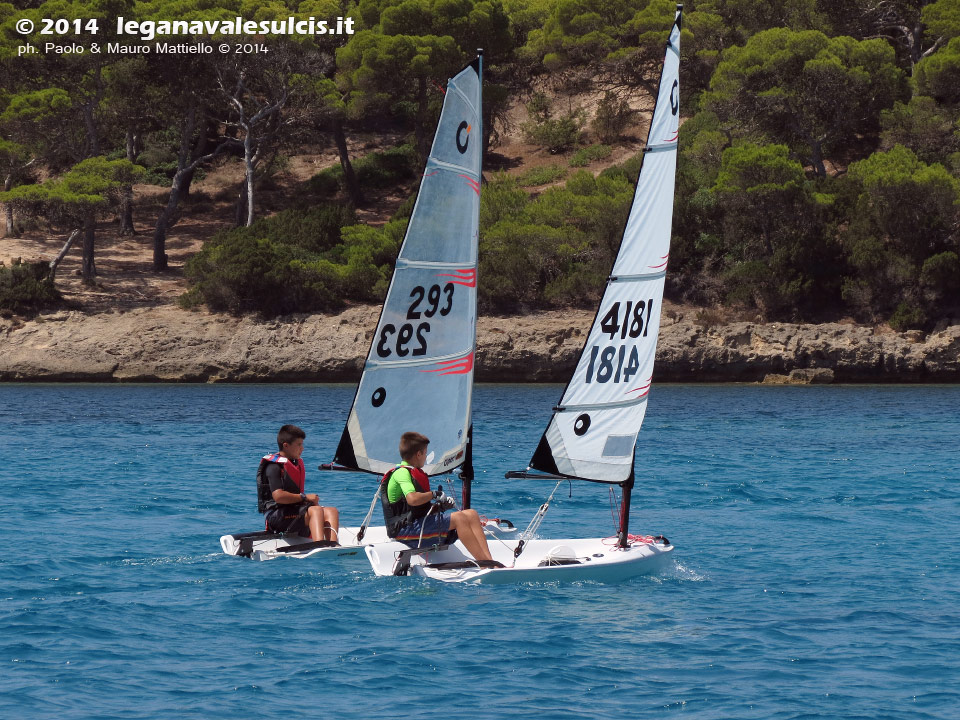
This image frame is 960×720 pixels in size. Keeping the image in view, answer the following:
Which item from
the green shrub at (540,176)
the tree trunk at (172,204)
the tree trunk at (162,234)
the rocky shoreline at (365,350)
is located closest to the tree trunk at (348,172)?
the tree trunk at (172,204)

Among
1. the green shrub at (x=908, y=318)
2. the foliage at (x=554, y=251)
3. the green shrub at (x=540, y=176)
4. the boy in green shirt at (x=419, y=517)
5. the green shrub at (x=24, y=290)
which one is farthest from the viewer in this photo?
the green shrub at (x=540, y=176)

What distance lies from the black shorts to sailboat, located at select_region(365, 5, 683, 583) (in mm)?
1192

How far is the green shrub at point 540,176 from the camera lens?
56.4 metres

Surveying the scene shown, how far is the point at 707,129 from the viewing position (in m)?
53.1

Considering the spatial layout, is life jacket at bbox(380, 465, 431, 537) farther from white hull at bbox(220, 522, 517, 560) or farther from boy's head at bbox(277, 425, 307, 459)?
boy's head at bbox(277, 425, 307, 459)

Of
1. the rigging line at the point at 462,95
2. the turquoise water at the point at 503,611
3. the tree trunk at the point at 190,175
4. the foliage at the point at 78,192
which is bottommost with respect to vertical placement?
the turquoise water at the point at 503,611

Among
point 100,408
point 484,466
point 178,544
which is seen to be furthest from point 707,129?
point 178,544

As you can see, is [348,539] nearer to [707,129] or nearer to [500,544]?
[500,544]

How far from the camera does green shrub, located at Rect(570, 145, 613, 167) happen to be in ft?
192

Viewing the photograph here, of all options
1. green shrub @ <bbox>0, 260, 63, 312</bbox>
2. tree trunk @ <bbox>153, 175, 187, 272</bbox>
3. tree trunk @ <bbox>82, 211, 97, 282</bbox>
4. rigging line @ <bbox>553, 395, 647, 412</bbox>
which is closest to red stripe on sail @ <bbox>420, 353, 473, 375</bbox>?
rigging line @ <bbox>553, 395, 647, 412</bbox>

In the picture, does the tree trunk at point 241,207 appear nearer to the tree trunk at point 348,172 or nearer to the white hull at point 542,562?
the tree trunk at point 348,172

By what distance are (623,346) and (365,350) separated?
104 feet

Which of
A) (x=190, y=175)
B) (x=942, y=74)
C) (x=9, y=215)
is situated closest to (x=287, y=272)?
(x=9, y=215)

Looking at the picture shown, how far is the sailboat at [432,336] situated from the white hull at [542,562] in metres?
0.87
